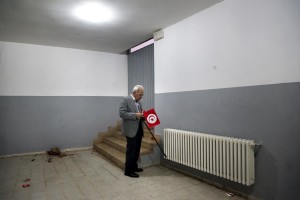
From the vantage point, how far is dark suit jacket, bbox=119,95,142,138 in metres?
3.19

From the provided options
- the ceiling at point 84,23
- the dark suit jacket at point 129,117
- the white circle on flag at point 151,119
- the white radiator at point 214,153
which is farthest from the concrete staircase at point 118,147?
the ceiling at point 84,23

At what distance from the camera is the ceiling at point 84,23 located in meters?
2.95

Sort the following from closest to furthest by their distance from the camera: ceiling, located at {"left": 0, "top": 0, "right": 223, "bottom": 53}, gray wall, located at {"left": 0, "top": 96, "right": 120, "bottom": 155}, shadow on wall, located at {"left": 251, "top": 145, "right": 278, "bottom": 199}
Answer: shadow on wall, located at {"left": 251, "top": 145, "right": 278, "bottom": 199}
ceiling, located at {"left": 0, "top": 0, "right": 223, "bottom": 53}
gray wall, located at {"left": 0, "top": 96, "right": 120, "bottom": 155}

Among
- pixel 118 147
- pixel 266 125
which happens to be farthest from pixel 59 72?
pixel 266 125

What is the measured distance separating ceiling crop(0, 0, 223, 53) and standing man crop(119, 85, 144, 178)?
1231 millimetres

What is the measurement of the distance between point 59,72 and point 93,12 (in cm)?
255

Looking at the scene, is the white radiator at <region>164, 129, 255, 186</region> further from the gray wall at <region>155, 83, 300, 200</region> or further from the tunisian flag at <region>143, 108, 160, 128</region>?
the tunisian flag at <region>143, 108, 160, 128</region>

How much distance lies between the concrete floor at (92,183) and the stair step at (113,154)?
114mm

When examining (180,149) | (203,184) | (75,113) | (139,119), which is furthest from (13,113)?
(203,184)

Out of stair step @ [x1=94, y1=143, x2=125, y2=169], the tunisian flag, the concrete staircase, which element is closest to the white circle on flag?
the tunisian flag

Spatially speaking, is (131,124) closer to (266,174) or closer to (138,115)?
(138,115)

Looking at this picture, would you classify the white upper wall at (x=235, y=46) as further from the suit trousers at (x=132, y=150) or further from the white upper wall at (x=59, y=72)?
the white upper wall at (x=59, y=72)

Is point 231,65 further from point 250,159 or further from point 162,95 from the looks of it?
point 162,95

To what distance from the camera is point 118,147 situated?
4.57 m
